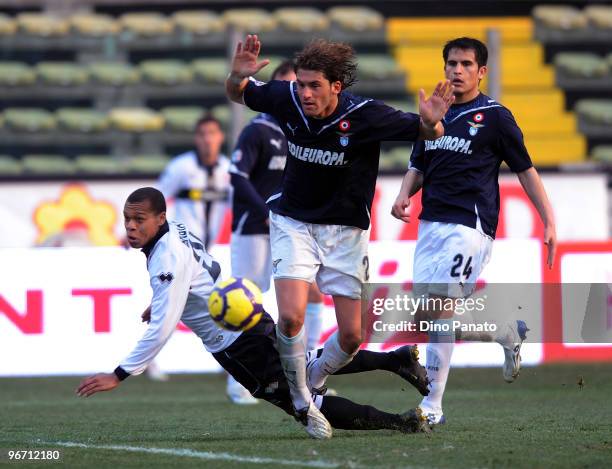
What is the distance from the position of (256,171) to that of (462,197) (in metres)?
2.89

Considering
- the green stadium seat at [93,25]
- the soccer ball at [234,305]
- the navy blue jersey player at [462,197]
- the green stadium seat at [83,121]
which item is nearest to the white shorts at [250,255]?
the navy blue jersey player at [462,197]

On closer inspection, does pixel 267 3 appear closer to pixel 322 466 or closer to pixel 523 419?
pixel 523 419

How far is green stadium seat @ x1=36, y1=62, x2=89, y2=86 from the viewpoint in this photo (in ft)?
54.1

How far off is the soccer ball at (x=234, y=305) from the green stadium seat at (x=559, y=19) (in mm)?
12896

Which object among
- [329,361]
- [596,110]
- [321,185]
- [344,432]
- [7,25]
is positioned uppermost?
→ [7,25]

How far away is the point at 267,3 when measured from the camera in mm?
18891

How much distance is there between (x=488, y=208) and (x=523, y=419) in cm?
144

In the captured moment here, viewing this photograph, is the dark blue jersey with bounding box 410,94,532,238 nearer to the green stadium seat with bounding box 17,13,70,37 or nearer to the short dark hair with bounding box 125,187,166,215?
the short dark hair with bounding box 125,187,166,215

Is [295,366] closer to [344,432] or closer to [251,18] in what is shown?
[344,432]

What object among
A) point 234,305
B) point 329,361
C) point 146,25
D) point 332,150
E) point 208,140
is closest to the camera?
point 234,305

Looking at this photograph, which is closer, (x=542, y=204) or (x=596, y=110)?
(x=542, y=204)

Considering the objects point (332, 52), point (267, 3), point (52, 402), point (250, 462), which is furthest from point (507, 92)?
point (250, 462)

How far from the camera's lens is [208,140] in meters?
11.8

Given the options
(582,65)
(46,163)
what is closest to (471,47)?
(46,163)
